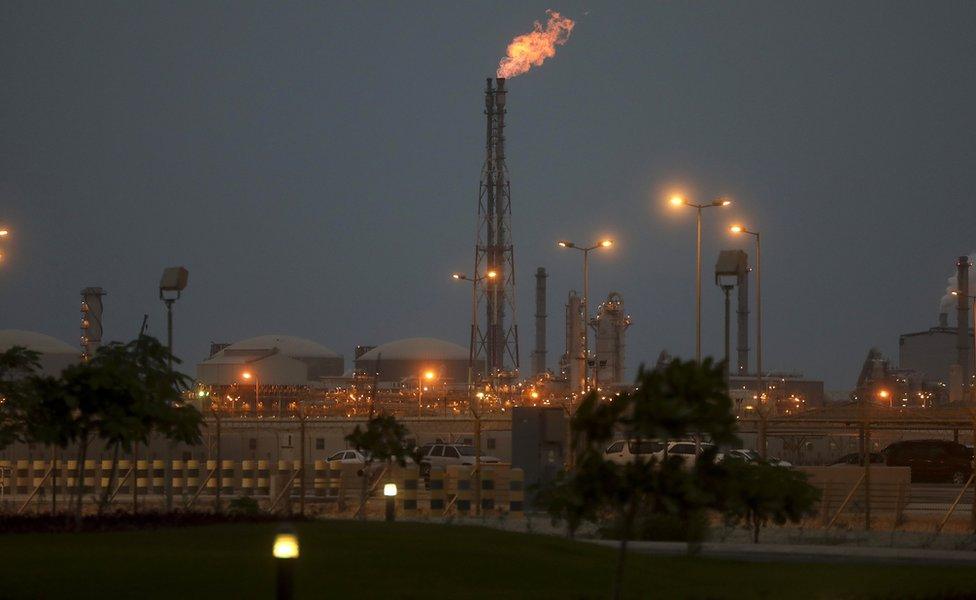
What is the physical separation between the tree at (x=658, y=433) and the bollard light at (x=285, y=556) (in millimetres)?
3771

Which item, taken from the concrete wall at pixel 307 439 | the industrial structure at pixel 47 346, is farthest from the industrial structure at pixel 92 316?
the concrete wall at pixel 307 439

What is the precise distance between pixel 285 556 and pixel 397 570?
6004 millimetres

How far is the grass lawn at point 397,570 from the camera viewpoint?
16.3 metres

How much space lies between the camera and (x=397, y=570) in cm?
1766

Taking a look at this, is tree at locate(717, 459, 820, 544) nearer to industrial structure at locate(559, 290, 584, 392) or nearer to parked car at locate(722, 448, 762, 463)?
parked car at locate(722, 448, 762, 463)

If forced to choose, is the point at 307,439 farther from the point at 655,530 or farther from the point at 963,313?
the point at 963,313

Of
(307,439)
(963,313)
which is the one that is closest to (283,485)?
(307,439)

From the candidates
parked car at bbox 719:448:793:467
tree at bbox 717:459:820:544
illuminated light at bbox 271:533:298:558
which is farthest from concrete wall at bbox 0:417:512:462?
illuminated light at bbox 271:533:298:558

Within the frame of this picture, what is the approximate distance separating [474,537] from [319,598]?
566 centimetres

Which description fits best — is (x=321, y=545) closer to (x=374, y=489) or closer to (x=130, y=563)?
(x=130, y=563)

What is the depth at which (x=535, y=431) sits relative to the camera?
3831cm

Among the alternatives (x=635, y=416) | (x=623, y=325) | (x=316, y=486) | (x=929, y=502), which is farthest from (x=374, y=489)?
(x=623, y=325)

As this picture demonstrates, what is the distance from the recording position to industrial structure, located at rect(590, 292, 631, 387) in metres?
86.3

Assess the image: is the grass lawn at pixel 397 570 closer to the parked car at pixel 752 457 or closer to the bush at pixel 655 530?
the parked car at pixel 752 457
